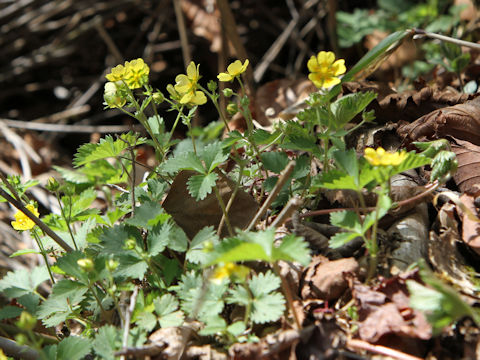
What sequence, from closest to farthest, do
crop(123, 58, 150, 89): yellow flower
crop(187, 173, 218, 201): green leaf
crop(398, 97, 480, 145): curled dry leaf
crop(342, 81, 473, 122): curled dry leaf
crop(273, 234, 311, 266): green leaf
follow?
crop(273, 234, 311, 266): green leaf < crop(187, 173, 218, 201): green leaf < crop(123, 58, 150, 89): yellow flower < crop(398, 97, 480, 145): curled dry leaf < crop(342, 81, 473, 122): curled dry leaf

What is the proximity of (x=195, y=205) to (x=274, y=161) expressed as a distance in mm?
324

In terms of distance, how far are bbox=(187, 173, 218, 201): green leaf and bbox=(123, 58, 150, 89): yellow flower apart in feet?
1.29

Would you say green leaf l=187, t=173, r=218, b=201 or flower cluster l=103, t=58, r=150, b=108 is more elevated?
flower cluster l=103, t=58, r=150, b=108

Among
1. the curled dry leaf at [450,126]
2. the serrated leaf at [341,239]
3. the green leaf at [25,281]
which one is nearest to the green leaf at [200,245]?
the serrated leaf at [341,239]

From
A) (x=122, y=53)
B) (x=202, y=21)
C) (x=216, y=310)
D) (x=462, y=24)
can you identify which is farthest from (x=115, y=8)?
(x=216, y=310)

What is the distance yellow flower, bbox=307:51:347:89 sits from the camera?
4.55ft

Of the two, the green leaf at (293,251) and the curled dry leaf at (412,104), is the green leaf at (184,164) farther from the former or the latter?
the curled dry leaf at (412,104)

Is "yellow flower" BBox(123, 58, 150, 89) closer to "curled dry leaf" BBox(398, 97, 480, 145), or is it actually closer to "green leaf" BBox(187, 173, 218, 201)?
"green leaf" BBox(187, 173, 218, 201)

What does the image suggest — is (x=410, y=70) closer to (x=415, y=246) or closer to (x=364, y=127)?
(x=364, y=127)

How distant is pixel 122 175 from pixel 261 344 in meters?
0.98

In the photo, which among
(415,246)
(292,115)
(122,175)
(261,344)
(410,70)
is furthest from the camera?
(410,70)

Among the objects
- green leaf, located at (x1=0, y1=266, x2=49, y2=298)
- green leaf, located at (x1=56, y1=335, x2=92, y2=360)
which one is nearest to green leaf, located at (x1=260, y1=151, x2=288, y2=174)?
green leaf, located at (x1=56, y1=335, x2=92, y2=360)

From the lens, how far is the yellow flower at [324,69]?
1388 millimetres

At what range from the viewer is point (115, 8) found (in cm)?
417
